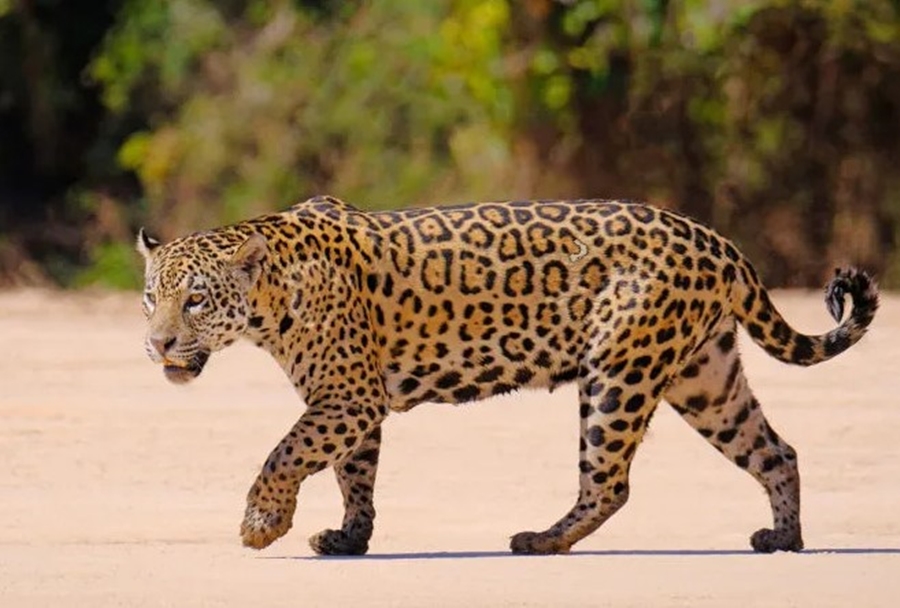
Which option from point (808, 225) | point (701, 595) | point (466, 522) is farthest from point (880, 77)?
point (701, 595)

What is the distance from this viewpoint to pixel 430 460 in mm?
13266

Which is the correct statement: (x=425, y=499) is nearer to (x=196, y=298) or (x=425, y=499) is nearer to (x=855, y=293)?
(x=196, y=298)

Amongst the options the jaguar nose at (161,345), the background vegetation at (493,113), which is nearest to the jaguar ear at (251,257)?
the jaguar nose at (161,345)

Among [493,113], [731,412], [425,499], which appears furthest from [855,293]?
[493,113]

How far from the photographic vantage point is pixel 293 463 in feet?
33.9

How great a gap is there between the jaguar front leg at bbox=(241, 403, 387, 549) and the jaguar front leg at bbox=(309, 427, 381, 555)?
0.31m

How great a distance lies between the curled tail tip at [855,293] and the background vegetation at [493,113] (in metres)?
10.6

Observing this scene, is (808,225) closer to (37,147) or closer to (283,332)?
(37,147)

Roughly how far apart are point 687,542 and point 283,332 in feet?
5.49

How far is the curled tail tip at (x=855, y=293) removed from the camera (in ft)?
35.2

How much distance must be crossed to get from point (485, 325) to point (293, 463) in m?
0.91

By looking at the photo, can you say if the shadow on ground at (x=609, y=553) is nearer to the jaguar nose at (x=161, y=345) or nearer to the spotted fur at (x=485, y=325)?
the spotted fur at (x=485, y=325)

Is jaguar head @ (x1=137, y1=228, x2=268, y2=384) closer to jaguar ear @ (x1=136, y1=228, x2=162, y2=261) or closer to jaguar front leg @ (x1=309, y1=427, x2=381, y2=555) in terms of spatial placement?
jaguar ear @ (x1=136, y1=228, x2=162, y2=261)

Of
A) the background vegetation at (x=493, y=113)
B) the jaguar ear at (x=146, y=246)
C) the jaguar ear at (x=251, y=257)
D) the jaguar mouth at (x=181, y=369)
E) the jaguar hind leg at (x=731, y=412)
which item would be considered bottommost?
the background vegetation at (x=493, y=113)
